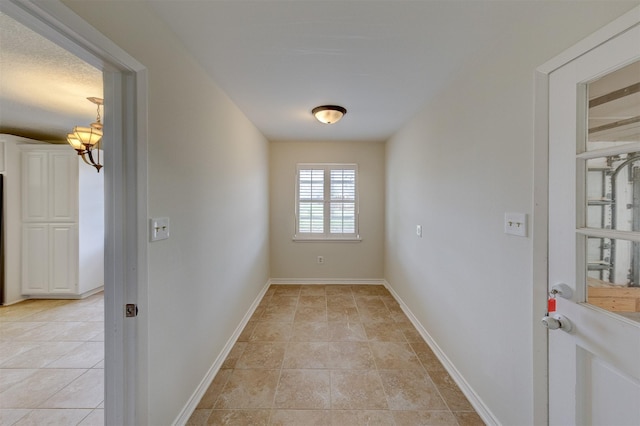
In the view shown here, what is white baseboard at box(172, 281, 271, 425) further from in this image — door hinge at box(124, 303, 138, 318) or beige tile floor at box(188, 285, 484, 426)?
door hinge at box(124, 303, 138, 318)

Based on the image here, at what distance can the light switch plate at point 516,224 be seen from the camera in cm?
118

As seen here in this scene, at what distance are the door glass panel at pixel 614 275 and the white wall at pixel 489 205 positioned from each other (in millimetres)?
232

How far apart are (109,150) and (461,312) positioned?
7.84 feet

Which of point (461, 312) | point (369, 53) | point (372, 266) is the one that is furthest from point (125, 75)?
point (372, 266)

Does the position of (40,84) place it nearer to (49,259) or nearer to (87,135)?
(87,135)

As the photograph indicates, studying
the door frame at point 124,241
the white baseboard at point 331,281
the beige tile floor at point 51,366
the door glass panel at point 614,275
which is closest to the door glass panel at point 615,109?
the door glass panel at point 614,275

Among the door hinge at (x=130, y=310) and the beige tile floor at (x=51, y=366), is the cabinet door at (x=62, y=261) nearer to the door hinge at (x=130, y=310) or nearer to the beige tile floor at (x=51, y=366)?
the beige tile floor at (x=51, y=366)

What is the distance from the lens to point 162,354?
1.27 meters

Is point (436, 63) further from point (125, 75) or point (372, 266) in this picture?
point (372, 266)

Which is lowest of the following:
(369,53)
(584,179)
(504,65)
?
(584,179)

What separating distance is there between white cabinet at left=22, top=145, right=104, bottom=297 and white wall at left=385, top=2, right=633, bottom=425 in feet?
15.1

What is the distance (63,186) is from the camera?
10.7 feet

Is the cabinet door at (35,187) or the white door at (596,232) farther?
the cabinet door at (35,187)

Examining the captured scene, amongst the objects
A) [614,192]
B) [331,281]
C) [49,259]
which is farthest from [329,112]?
[49,259]
